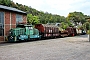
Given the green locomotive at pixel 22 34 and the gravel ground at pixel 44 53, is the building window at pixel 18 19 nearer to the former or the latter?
the green locomotive at pixel 22 34

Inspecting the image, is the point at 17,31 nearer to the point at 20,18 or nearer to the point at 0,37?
the point at 0,37

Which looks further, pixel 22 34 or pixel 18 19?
pixel 18 19

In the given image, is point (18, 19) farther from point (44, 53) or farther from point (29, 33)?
point (44, 53)

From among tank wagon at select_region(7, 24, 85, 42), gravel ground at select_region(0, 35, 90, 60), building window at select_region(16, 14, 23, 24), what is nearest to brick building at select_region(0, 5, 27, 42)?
building window at select_region(16, 14, 23, 24)

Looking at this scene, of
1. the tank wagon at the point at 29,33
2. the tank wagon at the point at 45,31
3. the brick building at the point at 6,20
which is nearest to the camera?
the tank wagon at the point at 29,33

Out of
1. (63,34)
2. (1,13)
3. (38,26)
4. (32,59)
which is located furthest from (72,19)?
(32,59)

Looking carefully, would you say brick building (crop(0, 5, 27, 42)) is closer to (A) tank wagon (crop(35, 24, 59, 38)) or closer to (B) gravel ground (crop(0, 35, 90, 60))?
(A) tank wagon (crop(35, 24, 59, 38))

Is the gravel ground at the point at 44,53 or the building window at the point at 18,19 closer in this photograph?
the gravel ground at the point at 44,53

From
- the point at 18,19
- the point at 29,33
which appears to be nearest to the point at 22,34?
the point at 29,33

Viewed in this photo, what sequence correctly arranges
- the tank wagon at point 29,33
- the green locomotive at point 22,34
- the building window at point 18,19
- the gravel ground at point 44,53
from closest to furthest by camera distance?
the gravel ground at point 44,53
the green locomotive at point 22,34
the tank wagon at point 29,33
the building window at point 18,19

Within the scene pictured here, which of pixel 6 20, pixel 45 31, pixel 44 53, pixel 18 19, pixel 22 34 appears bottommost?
pixel 44 53

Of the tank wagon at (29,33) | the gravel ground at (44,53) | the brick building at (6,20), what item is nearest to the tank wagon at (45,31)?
the tank wagon at (29,33)

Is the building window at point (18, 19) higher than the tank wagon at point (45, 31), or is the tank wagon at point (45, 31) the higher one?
the building window at point (18, 19)

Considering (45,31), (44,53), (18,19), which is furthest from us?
(45,31)
